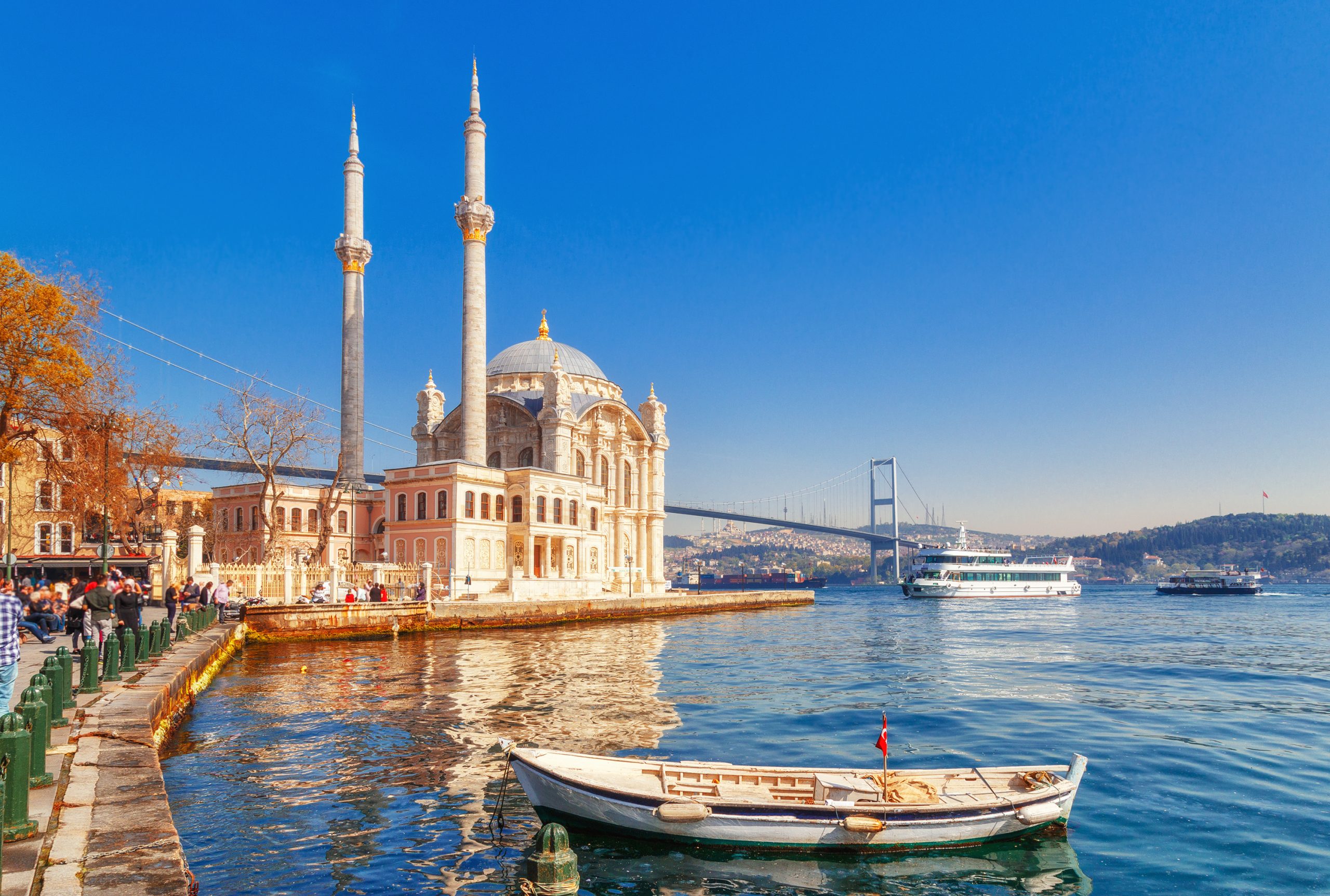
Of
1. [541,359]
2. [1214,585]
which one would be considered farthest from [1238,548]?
[541,359]

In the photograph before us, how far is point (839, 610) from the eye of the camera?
54.4 m

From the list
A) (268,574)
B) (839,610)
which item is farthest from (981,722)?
(839,610)

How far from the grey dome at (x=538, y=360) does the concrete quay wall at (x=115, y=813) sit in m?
45.8

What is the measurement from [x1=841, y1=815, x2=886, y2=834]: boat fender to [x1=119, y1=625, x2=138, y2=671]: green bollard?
35.4 feet

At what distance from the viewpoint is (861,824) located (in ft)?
25.8

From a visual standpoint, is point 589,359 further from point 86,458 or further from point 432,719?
point 432,719

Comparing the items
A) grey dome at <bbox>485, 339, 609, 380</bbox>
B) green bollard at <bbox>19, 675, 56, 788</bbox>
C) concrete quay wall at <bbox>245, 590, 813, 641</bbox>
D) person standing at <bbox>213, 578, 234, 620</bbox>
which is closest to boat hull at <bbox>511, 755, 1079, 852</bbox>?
green bollard at <bbox>19, 675, 56, 788</bbox>

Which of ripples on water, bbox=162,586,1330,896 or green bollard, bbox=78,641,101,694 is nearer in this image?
ripples on water, bbox=162,586,1330,896

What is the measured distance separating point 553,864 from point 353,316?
4458 centimetres

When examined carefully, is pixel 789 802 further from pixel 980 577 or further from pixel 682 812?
pixel 980 577

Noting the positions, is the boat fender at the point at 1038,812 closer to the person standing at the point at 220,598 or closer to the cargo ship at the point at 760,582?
the person standing at the point at 220,598

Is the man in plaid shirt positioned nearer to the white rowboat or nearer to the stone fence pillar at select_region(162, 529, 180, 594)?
the white rowboat

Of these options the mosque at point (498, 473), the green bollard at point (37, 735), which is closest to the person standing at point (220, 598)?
the mosque at point (498, 473)

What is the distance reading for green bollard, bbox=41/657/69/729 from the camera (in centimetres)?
878
